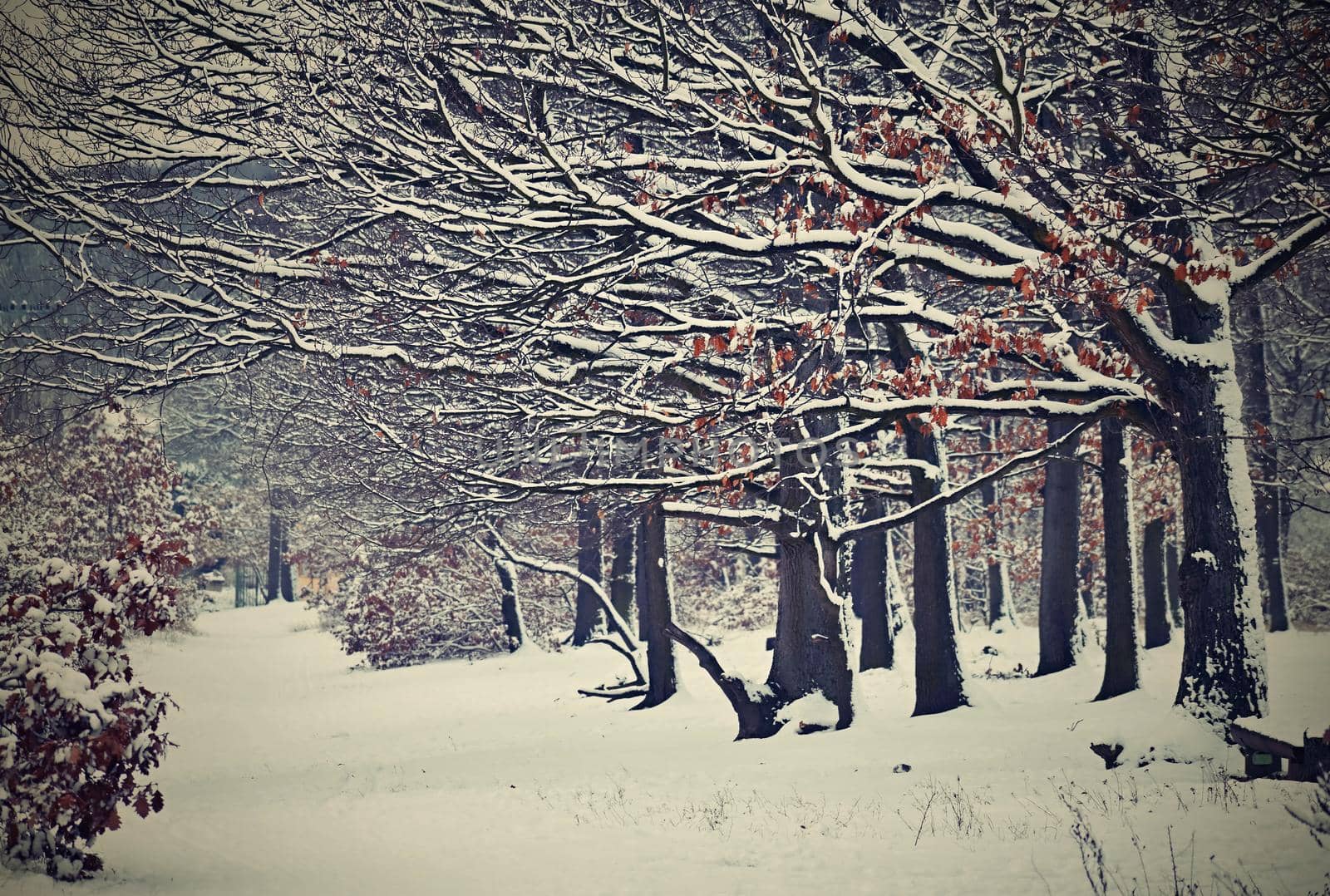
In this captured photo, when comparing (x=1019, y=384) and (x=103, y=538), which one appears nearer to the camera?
(x=1019, y=384)

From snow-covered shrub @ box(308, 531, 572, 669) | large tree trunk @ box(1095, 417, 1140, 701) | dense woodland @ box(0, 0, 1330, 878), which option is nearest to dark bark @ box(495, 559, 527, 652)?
snow-covered shrub @ box(308, 531, 572, 669)

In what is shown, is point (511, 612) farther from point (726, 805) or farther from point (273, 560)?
point (273, 560)

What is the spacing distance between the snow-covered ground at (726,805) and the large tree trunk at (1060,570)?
1.84 feet

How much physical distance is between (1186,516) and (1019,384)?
226cm

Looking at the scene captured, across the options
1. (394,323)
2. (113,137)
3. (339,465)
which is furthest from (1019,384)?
(339,465)

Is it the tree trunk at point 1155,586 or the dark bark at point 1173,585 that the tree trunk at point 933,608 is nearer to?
the tree trunk at point 1155,586

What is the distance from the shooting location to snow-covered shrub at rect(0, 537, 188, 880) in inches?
343

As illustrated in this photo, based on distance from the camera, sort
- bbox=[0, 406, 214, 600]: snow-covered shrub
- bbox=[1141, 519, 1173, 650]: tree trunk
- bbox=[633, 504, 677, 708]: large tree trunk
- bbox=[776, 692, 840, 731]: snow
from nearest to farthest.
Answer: bbox=[776, 692, 840, 731]: snow → bbox=[633, 504, 677, 708]: large tree trunk → bbox=[1141, 519, 1173, 650]: tree trunk → bbox=[0, 406, 214, 600]: snow-covered shrub

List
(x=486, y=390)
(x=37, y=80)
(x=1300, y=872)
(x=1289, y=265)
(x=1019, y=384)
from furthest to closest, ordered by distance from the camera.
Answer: (x=486, y=390), (x=1289, y=265), (x=37, y=80), (x=1019, y=384), (x=1300, y=872)

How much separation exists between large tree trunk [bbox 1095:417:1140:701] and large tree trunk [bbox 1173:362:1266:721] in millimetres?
4527

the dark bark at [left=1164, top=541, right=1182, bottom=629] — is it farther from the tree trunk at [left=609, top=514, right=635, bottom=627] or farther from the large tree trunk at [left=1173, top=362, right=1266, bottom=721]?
the large tree trunk at [left=1173, top=362, right=1266, bottom=721]

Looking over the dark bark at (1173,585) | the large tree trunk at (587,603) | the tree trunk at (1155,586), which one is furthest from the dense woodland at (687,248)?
the dark bark at (1173,585)

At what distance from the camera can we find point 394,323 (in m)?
10.3

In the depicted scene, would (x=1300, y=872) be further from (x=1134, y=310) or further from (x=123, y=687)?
(x=123, y=687)
